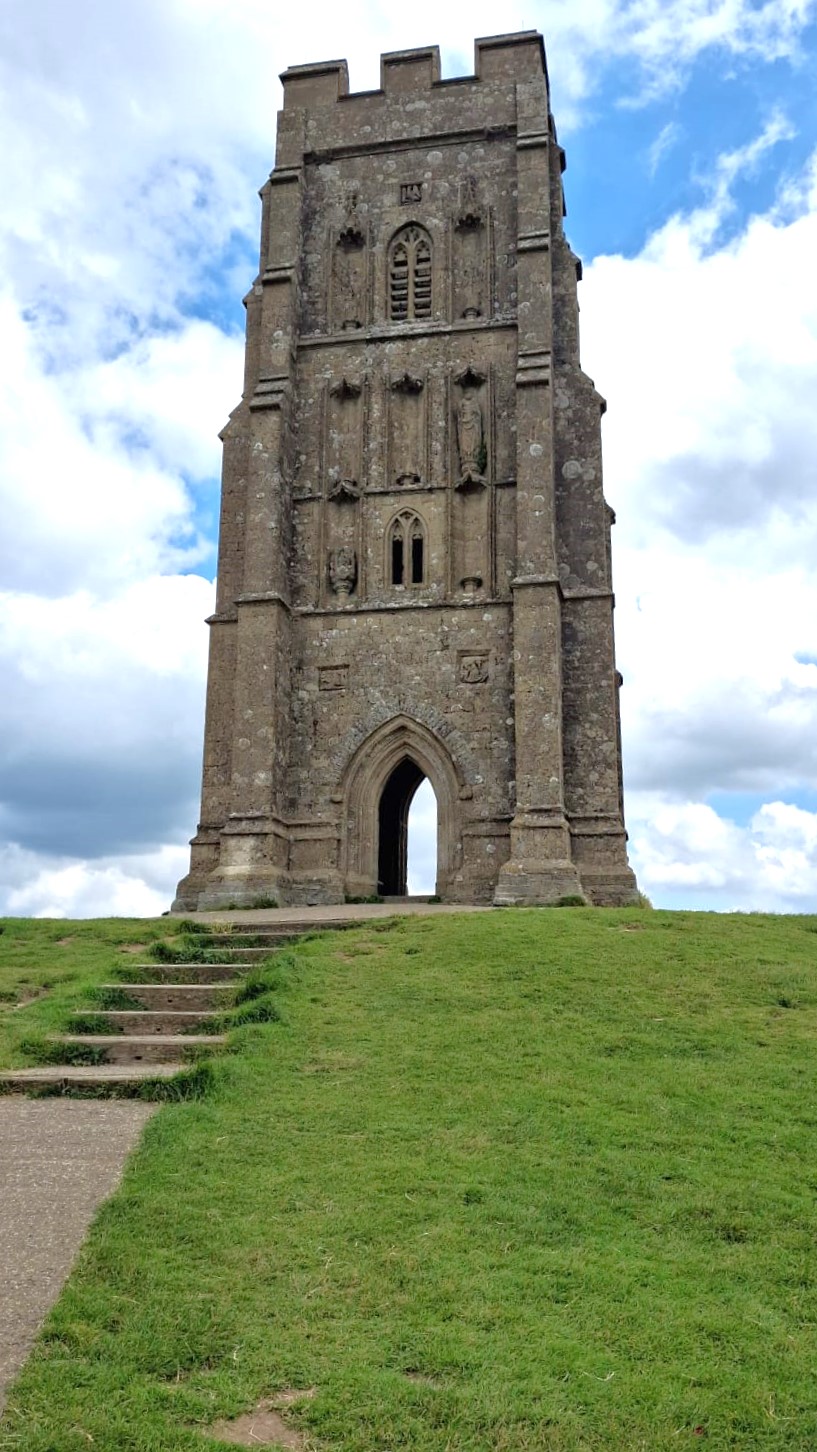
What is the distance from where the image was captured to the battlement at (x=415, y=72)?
2647 cm

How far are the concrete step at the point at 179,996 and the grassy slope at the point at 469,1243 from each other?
68.7 inches

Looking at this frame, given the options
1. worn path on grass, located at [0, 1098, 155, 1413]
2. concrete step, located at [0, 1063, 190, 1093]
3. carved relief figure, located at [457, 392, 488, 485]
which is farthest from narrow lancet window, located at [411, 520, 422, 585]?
worn path on grass, located at [0, 1098, 155, 1413]

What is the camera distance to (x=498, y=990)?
12586mm

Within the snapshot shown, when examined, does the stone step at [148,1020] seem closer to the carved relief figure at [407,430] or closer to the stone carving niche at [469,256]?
the carved relief figure at [407,430]

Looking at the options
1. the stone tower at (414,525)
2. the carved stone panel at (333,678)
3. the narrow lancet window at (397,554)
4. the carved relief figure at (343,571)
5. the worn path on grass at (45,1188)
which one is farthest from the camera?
the narrow lancet window at (397,554)

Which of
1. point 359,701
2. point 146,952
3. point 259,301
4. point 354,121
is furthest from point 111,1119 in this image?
point 354,121

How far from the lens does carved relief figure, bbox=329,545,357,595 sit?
80.1 feet

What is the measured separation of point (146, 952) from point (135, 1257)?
9260mm

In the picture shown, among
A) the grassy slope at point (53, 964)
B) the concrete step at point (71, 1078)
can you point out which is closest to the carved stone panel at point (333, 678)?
the grassy slope at point (53, 964)

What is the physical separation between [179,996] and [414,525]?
13.6 metres

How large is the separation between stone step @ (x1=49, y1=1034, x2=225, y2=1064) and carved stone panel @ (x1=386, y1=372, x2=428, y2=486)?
51.6 ft

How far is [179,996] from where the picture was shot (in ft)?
44.6

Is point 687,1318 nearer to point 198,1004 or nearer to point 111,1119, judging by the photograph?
point 111,1119

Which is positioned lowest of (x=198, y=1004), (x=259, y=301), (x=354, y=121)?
(x=198, y=1004)
